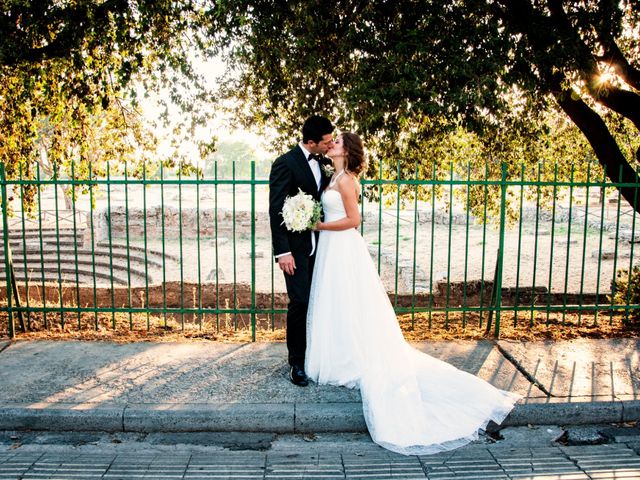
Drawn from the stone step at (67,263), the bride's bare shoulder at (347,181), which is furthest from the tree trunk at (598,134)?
the stone step at (67,263)

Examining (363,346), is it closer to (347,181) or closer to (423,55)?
(347,181)

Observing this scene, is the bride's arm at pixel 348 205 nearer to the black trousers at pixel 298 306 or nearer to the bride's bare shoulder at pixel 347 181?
the bride's bare shoulder at pixel 347 181

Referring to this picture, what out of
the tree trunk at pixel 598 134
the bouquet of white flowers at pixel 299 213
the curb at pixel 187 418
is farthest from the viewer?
the tree trunk at pixel 598 134

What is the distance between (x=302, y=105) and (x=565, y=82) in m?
3.13

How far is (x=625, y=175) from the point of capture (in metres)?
8.35

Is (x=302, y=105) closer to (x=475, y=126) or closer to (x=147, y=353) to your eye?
(x=475, y=126)

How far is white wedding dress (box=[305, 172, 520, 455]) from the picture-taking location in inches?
172

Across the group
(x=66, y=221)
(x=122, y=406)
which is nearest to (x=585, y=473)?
(x=122, y=406)

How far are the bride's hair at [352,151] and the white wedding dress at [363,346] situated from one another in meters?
0.26

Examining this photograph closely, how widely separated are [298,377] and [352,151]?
6.43 ft

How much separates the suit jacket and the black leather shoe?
999 mm

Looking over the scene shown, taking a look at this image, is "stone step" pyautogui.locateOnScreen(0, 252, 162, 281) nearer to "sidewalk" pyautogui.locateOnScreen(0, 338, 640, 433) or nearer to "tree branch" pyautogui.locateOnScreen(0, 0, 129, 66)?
"tree branch" pyautogui.locateOnScreen(0, 0, 129, 66)

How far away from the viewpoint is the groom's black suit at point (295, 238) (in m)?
4.79

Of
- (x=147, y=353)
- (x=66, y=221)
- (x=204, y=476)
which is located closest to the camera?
(x=204, y=476)
